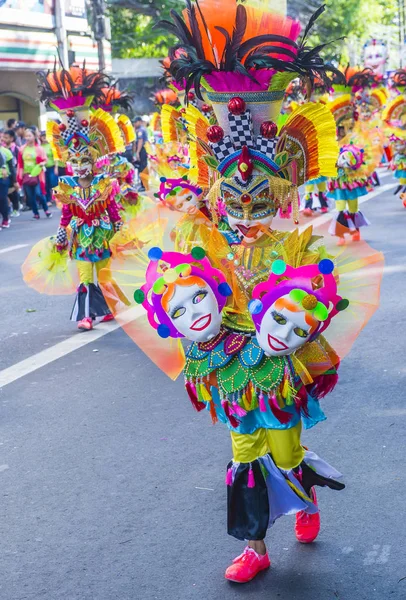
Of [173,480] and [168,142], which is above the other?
[168,142]

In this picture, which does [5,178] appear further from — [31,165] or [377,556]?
[377,556]

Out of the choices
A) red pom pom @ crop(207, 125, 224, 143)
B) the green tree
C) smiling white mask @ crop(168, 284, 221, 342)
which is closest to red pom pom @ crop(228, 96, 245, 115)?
red pom pom @ crop(207, 125, 224, 143)

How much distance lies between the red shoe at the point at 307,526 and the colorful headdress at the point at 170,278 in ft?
3.32

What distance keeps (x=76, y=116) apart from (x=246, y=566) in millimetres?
5142

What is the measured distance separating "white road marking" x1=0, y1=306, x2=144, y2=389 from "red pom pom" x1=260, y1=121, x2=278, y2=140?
144 inches

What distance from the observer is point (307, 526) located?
391 centimetres

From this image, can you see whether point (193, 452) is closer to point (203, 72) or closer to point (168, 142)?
point (203, 72)

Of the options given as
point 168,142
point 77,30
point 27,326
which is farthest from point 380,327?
point 77,30

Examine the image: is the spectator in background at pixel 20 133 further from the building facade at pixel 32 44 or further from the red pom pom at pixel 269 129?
the red pom pom at pixel 269 129

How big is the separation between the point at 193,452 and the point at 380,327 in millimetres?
3075

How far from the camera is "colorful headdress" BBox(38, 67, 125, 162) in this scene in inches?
309

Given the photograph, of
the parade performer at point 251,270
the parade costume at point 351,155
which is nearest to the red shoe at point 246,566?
the parade performer at point 251,270

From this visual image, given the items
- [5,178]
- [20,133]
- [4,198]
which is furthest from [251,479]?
[20,133]

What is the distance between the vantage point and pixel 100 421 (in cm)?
573
